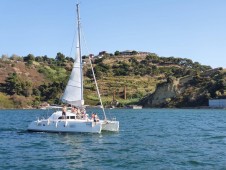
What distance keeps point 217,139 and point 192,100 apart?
124 m

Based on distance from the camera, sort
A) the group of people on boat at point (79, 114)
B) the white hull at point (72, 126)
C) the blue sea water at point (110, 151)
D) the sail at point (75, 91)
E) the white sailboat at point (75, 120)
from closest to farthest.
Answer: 1. the blue sea water at point (110, 151)
2. the white hull at point (72, 126)
3. the white sailboat at point (75, 120)
4. the group of people on boat at point (79, 114)
5. the sail at point (75, 91)

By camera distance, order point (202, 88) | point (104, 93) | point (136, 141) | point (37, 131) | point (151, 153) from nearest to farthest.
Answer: point (151, 153) < point (136, 141) < point (37, 131) < point (202, 88) < point (104, 93)

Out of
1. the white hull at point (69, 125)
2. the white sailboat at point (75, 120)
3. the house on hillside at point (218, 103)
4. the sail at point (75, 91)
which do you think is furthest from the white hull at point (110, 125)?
the house on hillside at point (218, 103)

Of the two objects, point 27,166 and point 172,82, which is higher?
point 172,82

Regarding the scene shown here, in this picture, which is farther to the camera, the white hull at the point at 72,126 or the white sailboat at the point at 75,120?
the white sailboat at the point at 75,120

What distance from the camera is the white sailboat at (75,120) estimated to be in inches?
2055

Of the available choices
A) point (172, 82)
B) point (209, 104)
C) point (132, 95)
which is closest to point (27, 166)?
point (209, 104)

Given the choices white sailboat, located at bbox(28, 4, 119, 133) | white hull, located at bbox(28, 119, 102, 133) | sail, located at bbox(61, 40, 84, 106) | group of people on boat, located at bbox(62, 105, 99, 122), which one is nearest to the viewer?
white hull, located at bbox(28, 119, 102, 133)

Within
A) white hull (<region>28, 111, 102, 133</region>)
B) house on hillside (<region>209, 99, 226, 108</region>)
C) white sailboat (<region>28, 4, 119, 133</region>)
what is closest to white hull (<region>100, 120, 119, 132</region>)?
white sailboat (<region>28, 4, 119, 133</region>)

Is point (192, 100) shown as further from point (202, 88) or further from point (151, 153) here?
point (151, 153)

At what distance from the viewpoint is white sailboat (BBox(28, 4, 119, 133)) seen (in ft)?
171

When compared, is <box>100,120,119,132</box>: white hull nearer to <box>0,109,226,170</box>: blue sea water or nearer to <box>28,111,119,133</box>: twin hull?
<box>28,111,119,133</box>: twin hull

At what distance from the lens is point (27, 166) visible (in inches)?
1205

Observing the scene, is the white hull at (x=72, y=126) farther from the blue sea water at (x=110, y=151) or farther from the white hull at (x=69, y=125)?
the blue sea water at (x=110, y=151)
